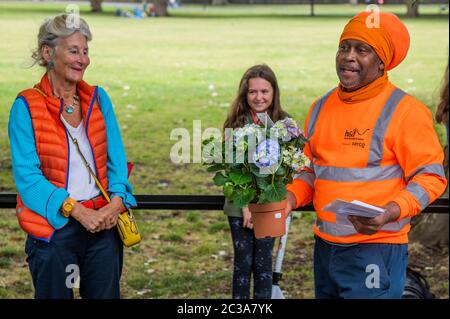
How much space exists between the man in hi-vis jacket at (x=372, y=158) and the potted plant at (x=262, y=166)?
148 millimetres

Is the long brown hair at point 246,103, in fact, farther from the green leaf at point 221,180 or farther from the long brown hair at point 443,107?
the long brown hair at point 443,107

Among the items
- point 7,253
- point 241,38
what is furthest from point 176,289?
point 241,38

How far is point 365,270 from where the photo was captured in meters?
3.21

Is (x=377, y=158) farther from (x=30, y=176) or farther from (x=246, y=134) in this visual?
(x=30, y=176)

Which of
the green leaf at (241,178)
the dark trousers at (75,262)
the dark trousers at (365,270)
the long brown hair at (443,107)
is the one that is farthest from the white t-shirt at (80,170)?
the long brown hair at (443,107)

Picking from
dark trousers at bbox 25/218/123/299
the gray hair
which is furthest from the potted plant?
the gray hair

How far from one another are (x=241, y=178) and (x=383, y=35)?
30.6 inches

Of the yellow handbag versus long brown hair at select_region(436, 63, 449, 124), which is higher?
long brown hair at select_region(436, 63, 449, 124)

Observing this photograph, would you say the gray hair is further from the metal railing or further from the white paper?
the white paper

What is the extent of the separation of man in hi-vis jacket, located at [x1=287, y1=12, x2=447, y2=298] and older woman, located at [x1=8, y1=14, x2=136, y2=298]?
0.95 m

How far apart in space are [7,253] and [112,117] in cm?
313

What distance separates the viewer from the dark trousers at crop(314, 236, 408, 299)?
3211 millimetres
